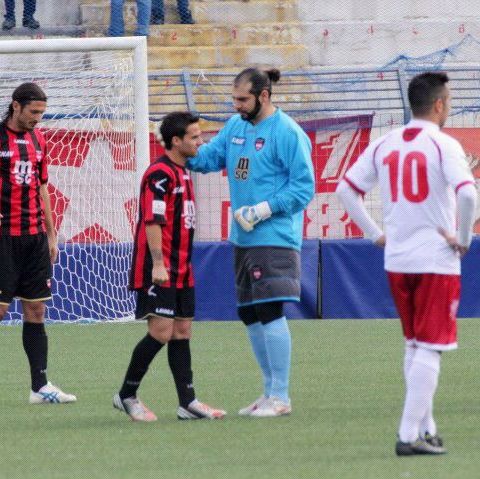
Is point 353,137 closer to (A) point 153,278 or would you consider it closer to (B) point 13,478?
(A) point 153,278

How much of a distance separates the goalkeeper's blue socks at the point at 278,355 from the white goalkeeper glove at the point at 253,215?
1.79ft

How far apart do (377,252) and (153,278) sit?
7.10 metres

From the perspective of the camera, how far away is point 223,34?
18.8 meters

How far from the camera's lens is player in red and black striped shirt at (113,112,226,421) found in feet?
23.5

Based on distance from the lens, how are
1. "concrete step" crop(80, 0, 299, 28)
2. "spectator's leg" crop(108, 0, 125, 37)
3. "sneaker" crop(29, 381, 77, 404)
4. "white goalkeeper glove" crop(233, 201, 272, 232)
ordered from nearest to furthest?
"white goalkeeper glove" crop(233, 201, 272, 232) → "sneaker" crop(29, 381, 77, 404) → "spectator's leg" crop(108, 0, 125, 37) → "concrete step" crop(80, 0, 299, 28)

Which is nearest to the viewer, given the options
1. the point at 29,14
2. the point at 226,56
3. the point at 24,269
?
the point at 24,269

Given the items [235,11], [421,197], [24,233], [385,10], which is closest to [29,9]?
[235,11]

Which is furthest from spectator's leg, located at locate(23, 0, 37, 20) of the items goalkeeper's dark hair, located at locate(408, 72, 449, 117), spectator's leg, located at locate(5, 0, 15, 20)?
goalkeeper's dark hair, located at locate(408, 72, 449, 117)

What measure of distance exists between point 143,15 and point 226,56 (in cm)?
125

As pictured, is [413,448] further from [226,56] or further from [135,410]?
[226,56]

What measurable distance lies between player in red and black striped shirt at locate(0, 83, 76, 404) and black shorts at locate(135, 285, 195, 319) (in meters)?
1.26

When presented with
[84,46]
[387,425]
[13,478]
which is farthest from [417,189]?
[84,46]

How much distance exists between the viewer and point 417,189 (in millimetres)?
5945

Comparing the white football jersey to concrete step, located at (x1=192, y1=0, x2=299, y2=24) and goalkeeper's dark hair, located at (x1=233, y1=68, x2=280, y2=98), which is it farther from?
concrete step, located at (x1=192, y1=0, x2=299, y2=24)
